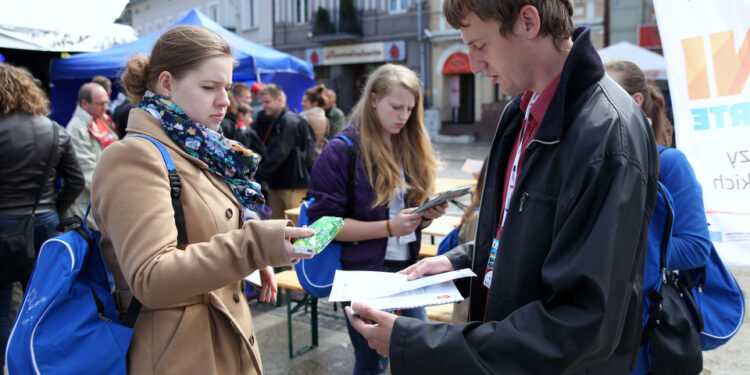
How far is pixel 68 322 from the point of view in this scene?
1.47m

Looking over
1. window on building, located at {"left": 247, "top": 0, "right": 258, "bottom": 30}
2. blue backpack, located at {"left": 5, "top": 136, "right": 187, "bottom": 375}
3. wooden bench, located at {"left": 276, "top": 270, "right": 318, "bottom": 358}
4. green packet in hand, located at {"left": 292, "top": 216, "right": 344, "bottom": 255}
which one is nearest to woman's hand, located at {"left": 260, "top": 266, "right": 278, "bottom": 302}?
green packet in hand, located at {"left": 292, "top": 216, "right": 344, "bottom": 255}

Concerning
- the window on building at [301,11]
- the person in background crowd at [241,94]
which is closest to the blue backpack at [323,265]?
the person in background crowd at [241,94]

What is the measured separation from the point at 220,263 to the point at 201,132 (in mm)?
462

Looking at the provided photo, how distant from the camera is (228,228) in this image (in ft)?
5.39

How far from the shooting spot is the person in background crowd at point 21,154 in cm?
309

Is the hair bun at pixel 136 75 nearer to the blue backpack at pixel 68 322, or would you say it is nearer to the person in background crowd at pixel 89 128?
the blue backpack at pixel 68 322

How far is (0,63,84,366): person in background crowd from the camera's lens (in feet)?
10.1

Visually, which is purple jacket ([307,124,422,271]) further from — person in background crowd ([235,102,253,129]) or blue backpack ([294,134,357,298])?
person in background crowd ([235,102,253,129])

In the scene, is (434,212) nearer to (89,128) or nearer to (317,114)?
(89,128)

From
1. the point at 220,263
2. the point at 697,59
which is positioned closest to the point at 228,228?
the point at 220,263

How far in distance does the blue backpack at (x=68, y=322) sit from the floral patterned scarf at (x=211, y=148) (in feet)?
0.33

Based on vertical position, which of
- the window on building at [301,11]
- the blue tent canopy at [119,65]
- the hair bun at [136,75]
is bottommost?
the hair bun at [136,75]

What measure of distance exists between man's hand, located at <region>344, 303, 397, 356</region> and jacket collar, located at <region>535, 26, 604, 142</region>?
54 cm

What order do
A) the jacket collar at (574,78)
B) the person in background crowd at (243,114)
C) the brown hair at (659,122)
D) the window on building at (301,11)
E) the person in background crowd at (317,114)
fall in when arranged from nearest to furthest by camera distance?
1. the jacket collar at (574,78)
2. the brown hair at (659,122)
3. the person in background crowd at (243,114)
4. the person in background crowd at (317,114)
5. the window on building at (301,11)
